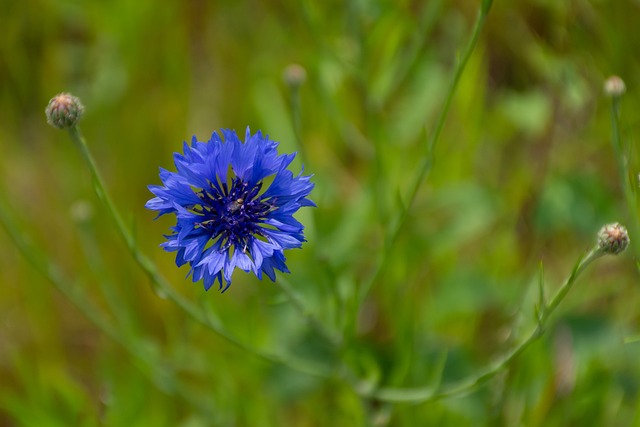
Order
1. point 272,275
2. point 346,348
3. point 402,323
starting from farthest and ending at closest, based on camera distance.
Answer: point 402,323 → point 346,348 → point 272,275

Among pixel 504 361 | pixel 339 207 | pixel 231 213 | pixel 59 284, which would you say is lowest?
pixel 504 361

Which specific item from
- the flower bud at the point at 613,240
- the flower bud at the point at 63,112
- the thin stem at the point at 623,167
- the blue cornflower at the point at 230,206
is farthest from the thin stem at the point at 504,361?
the flower bud at the point at 63,112

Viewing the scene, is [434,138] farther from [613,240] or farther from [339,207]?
[339,207]

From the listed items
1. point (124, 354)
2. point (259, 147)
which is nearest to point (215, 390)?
point (124, 354)

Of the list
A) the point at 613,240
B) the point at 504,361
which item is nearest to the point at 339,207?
the point at 504,361

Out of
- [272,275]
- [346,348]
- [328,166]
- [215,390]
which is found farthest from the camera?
[328,166]

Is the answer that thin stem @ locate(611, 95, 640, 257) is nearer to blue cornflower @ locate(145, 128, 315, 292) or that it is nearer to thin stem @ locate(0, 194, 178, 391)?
blue cornflower @ locate(145, 128, 315, 292)

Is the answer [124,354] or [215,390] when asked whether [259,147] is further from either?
[124,354]

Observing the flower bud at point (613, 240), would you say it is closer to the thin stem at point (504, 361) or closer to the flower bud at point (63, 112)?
the thin stem at point (504, 361)
